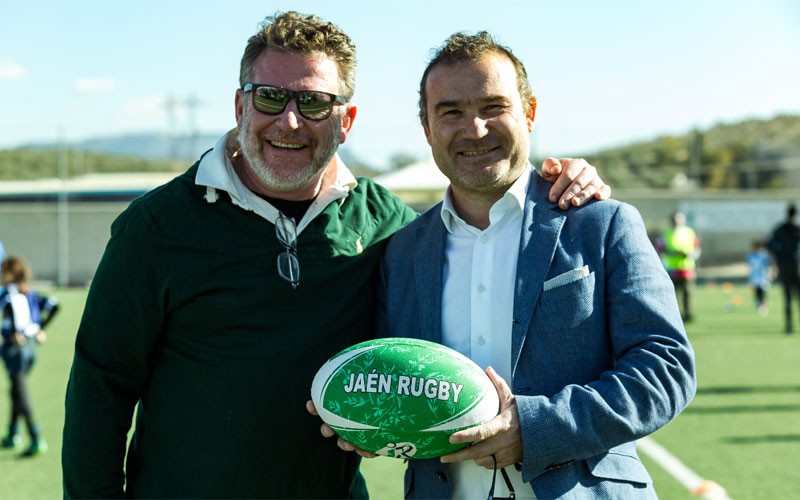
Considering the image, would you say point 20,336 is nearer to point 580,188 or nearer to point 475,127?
point 475,127

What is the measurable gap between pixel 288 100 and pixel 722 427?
5766 mm

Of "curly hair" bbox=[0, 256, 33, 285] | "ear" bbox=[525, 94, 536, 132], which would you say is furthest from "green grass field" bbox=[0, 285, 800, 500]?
"ear" bbox=[525, 94, 536, 132]

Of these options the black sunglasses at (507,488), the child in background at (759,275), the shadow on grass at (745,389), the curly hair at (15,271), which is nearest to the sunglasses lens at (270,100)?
the black sunglasses at (507,488)

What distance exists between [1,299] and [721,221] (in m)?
26.0

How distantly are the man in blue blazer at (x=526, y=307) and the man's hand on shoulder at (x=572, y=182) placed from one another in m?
0.04

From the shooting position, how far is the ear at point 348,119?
312cm

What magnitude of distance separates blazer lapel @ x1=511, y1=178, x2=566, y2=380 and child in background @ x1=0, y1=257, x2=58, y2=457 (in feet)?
17.9

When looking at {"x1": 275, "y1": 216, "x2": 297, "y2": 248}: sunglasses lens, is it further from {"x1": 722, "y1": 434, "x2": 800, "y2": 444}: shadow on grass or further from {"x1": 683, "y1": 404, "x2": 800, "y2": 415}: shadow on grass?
{"x1": 683, "y1": 404, "x2": 800, "y2": 415}: shadow on grass

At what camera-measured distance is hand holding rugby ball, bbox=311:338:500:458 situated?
2.53 m

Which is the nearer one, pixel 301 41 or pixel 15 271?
pixel 301 41

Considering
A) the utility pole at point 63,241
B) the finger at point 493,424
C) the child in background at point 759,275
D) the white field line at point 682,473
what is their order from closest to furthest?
1. the finger at point 493,424
2. the white field line at point 682,473
3. the child in background at point 759,275
4. the utility pole at point 63,241

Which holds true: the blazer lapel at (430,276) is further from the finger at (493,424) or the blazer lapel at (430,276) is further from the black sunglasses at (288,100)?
the black sunglasses at (288,100)

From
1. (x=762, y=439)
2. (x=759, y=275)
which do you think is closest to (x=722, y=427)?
(x=762, y=439)

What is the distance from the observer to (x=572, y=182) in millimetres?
2857
